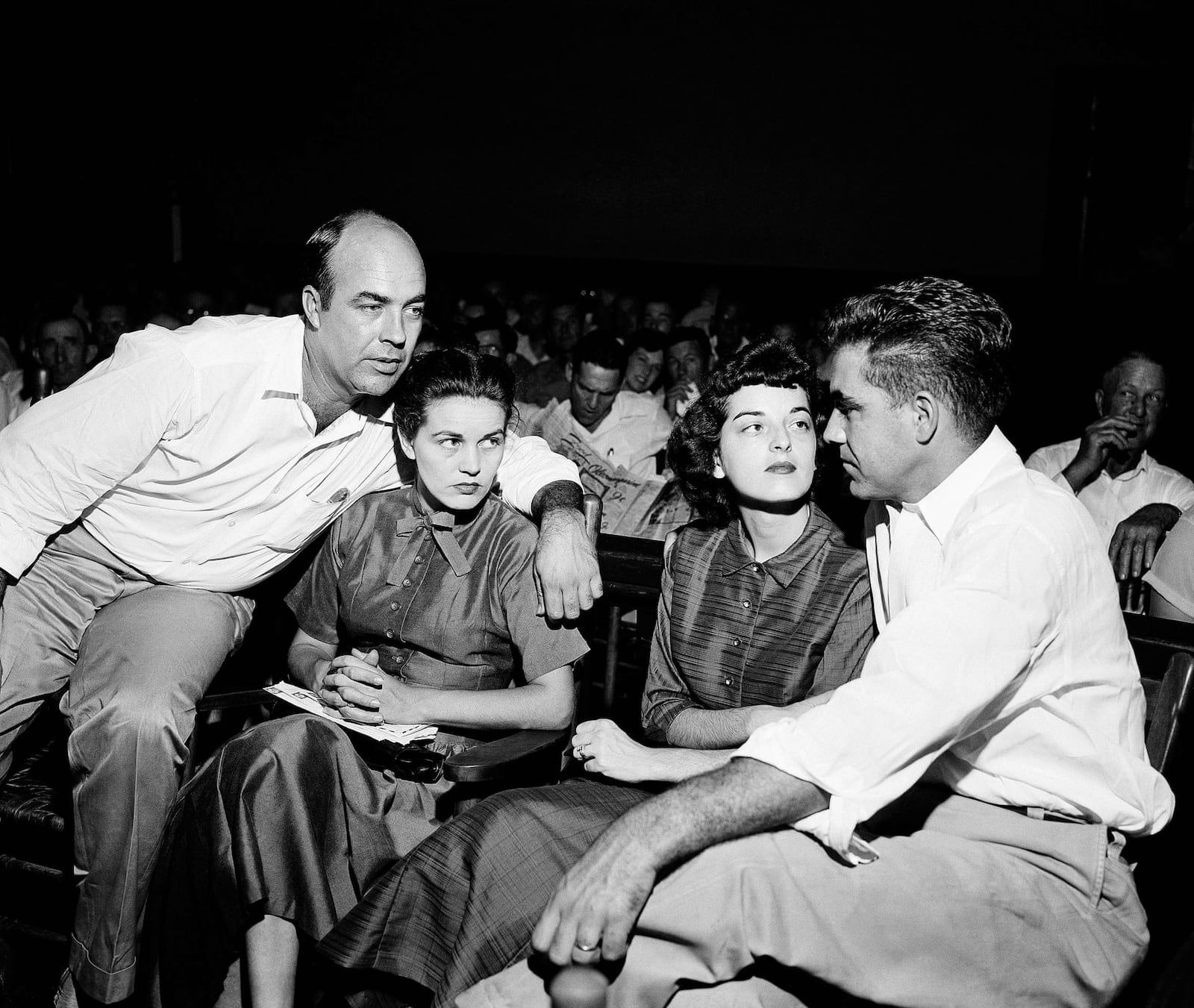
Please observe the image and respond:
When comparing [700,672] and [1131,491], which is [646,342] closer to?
[1131,491]

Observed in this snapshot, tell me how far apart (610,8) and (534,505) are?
7629 mm

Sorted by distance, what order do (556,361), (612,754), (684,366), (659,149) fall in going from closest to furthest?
1. (612,754)
2. (684,366)
3. (556,361)
4. (659,149)

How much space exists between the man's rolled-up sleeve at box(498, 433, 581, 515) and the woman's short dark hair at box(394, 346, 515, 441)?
0.39 feet

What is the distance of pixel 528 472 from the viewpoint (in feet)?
7.32

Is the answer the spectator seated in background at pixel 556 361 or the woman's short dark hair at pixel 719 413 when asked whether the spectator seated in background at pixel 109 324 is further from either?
the woman's short dark hair at pixel 719 413

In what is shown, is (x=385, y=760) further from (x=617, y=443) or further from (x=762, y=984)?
(x=617, y=443)

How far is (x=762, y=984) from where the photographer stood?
1426 mm

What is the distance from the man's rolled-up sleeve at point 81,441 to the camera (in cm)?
207

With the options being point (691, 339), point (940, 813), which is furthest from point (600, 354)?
point (940, 813)

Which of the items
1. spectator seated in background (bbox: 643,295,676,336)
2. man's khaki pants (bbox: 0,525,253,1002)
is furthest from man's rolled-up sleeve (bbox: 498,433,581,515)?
spectator seated in background (bbox: 643,295,676,336)

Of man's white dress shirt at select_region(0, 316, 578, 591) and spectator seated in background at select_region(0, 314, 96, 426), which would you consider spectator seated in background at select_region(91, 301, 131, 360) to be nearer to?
spectator seated in background at select_region(0, 314, 96, 426)

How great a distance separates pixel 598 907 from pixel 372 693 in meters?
0.77

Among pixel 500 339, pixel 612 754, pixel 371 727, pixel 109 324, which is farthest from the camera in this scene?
pixel 109 324

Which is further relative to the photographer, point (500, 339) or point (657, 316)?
point (657, 316)
